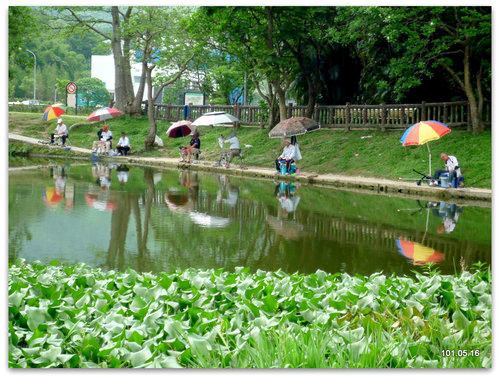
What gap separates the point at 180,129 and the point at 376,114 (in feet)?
24.7

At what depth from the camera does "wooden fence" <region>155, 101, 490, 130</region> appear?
1945 cm

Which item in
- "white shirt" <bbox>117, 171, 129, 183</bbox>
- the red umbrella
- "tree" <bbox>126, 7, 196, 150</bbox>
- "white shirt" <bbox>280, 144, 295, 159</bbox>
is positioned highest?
"tree" <bbox>126, 7, 196, 150</bbox>

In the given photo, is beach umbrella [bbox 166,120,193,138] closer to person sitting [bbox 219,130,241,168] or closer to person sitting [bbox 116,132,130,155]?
person sitting [bbox 116,132,130,155]

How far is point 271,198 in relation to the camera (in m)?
14.7

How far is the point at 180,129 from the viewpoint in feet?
84.1

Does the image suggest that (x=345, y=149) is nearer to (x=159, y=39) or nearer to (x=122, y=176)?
(x=122, y=176)

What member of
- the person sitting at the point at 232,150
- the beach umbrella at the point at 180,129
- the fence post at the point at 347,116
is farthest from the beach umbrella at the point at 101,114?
the fence post at the point at 347,116

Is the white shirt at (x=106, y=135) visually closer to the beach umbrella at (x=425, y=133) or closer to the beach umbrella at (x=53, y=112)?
the beach umbrella at (x=53, y=112)

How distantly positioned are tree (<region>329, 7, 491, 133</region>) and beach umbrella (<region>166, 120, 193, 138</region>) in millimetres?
7339

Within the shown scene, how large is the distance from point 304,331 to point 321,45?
71.2 ft

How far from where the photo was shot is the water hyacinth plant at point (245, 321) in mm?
3465

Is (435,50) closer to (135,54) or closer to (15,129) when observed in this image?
(135,54)

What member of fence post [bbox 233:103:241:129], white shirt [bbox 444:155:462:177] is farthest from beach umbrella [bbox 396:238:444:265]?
Result: fence post [bbox 233:103:241:129]

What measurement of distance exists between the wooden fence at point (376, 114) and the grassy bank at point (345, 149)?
0.36 metres
